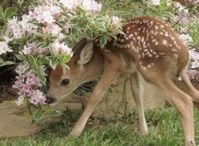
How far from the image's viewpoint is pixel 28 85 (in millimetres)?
5398

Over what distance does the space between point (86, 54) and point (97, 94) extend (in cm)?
38

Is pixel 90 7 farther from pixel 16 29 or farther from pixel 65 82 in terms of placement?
pixel 65 82

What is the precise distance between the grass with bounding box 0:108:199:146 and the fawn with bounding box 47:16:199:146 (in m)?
0.13

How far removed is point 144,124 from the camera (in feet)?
19.8

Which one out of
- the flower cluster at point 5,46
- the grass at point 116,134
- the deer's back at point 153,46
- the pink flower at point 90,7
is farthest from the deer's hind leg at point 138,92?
the flower cluster at point 5,46

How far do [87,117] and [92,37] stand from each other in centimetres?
75

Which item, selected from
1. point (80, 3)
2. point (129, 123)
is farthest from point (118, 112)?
point (80, 3)

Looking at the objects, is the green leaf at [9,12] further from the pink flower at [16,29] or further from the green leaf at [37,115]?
the green leaf at [37,115]

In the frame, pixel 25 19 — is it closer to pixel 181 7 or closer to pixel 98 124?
pixel 98 124

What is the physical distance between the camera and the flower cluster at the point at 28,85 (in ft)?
17.6

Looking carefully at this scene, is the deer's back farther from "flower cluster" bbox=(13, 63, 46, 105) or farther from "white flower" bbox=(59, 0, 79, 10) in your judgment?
"flower cluster" bbox=(13, 63, 46, 105)

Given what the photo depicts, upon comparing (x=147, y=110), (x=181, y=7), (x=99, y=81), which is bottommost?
(x=147, y=110)

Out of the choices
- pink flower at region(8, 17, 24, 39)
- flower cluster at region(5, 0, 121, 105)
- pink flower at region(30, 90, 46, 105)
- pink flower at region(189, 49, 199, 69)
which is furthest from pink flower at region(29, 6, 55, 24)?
pink flower at region(189, 49, 199, 69)

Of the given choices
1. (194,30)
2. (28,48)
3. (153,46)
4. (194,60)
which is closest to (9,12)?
(28,48)
